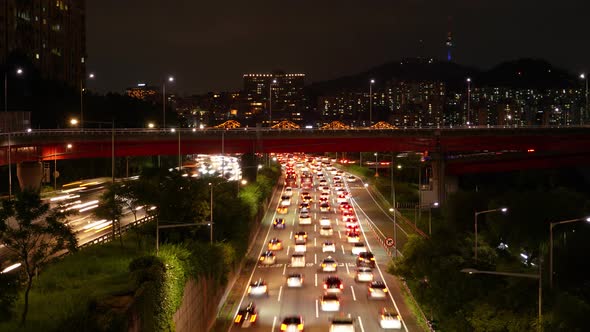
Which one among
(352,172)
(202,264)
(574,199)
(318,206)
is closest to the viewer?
(202,264)

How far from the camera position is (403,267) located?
3784 cm

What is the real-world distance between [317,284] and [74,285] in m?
18.8

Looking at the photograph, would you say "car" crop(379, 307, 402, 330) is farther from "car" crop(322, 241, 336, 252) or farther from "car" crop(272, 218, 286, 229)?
"car" crop(272, 218, 286, 229)

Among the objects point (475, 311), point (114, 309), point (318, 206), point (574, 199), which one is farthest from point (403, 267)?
point (318, 206)

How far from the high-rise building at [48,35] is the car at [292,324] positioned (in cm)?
9601

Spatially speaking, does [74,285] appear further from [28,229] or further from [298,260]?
[298,260]

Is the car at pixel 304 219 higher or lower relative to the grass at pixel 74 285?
lower

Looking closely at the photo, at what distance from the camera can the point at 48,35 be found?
14250 cm

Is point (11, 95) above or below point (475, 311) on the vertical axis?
above

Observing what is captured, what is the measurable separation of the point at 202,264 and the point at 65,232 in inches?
450

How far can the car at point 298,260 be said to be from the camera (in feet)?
160

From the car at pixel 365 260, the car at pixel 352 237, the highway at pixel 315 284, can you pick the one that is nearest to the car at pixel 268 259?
the highway at pixel 315 284

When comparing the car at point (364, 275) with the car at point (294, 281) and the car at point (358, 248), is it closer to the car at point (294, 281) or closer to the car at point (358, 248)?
the car at point (294, 281)

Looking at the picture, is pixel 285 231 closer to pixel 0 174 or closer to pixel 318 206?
pixel 318 206
